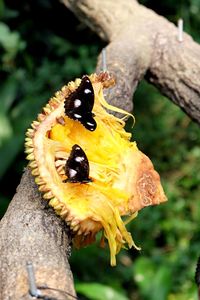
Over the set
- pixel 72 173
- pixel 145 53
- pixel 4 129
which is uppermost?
pixel 72 173

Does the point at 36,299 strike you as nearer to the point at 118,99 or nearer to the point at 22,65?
the point at 118,99

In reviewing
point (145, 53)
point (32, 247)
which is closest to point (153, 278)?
point (145, 53)

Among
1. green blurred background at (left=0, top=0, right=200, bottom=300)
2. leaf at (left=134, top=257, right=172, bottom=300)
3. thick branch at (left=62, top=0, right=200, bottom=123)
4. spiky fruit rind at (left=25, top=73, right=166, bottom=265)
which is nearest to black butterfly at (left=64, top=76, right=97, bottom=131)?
spiky fruit rind at (left=25, top=73, right=166, bottom=265)

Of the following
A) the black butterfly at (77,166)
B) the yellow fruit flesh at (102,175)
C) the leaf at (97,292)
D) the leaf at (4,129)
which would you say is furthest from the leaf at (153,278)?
the black butterfly at (77,166)

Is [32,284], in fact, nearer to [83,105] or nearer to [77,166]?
[77,166]

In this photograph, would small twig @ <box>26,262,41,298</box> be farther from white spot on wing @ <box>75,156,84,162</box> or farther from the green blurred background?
the green blurred background

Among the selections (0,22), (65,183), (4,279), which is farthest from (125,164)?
(0,22)
